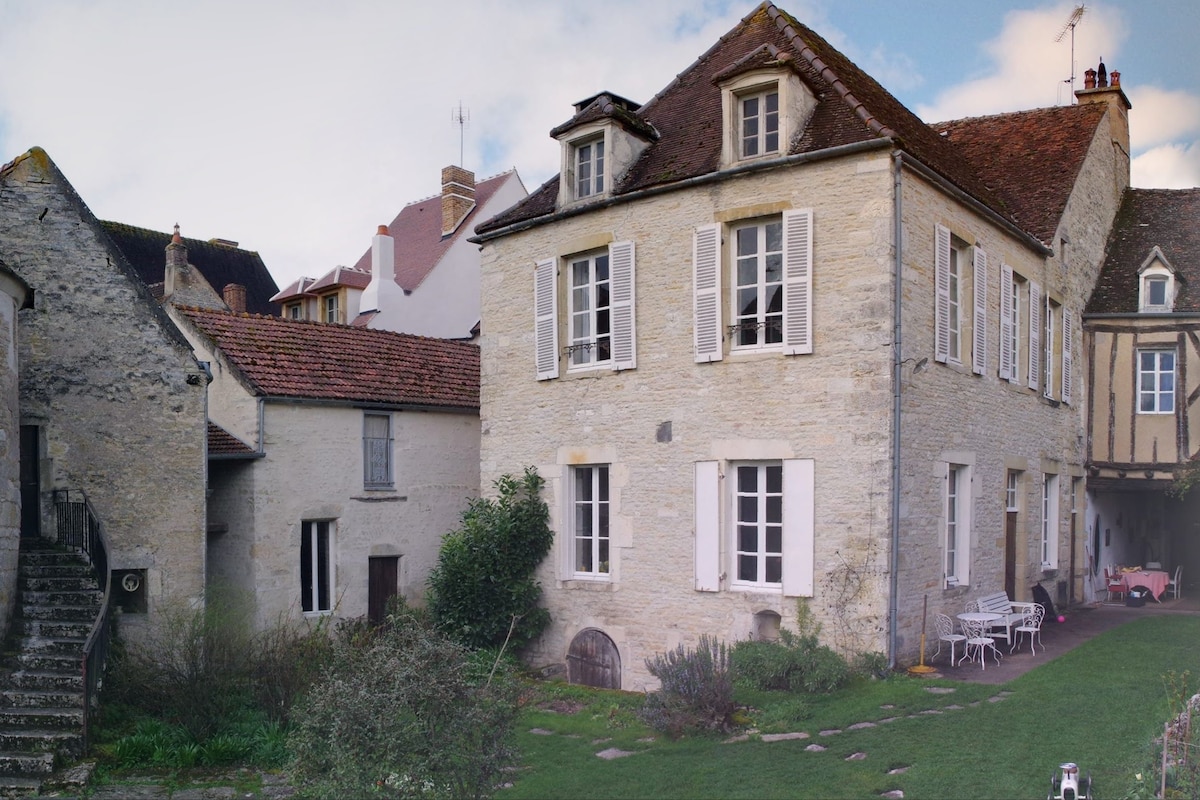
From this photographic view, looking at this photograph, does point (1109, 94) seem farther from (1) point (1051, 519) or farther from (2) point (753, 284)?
(2) point (753, 284)

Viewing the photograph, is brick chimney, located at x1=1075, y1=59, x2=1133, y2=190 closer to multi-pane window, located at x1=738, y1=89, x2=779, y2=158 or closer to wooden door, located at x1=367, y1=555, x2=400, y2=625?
multi-pane window, located at x1=738, y1=89, x2=779, y2=158

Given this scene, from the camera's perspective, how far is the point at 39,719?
959 centimetres

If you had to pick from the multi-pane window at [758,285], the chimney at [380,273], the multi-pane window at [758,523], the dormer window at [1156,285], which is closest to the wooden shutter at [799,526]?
the multi-pane window at [758,523]

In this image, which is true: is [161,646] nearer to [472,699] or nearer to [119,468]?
[119,468]

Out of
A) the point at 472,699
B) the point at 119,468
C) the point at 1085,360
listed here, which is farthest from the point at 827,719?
the point at 1085,360

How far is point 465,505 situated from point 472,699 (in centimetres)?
1150

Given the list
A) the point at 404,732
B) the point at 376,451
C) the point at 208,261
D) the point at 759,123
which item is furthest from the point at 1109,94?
the point at 208,261

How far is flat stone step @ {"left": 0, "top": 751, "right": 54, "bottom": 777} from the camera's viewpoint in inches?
352

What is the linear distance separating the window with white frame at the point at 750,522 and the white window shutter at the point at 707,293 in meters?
1.43

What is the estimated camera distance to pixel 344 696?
6691 millimetres

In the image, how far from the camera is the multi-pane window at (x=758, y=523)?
12305mm

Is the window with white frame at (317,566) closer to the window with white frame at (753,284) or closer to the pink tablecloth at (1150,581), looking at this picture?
the window with white frame at (753,284)

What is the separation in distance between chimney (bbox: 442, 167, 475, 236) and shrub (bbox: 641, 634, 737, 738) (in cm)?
1770

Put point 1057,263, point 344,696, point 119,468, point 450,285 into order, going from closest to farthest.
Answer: point 344,696 → point 119,468 → point 1057,263 → point 450,285
